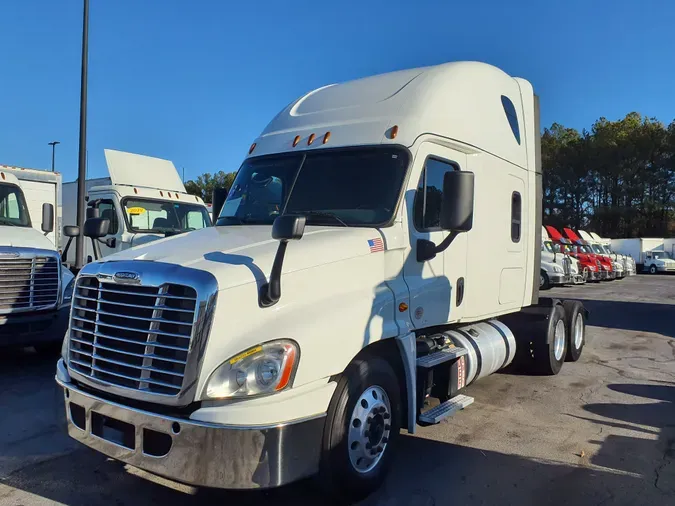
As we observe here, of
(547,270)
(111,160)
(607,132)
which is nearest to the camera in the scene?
(111,160)

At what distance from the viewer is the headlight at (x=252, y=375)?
3.29 meters

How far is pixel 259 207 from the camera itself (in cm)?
511

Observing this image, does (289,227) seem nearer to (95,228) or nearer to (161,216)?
(95,228)

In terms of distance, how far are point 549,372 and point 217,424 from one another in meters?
5.78

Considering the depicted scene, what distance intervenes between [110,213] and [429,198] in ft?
29.1

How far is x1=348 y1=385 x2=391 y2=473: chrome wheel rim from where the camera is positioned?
383cm

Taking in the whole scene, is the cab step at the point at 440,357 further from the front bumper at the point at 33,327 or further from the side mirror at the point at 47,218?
the side mirror at the point at 47,218

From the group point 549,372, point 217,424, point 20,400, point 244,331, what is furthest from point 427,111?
point 20,400

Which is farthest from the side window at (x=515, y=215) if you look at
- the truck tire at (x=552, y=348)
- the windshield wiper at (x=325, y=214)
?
the windshield wiper at (x=325, y=214)

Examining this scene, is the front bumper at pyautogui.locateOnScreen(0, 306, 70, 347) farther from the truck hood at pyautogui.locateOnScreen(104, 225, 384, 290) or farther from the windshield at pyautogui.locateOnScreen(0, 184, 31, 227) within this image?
the truck hood at pyautogui.locateOnScreen(104, 225, 384, 290)

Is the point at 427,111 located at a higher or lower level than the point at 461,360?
higher

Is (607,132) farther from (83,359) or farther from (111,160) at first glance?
(83,359)

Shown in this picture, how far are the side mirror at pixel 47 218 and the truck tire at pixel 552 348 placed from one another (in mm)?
7683

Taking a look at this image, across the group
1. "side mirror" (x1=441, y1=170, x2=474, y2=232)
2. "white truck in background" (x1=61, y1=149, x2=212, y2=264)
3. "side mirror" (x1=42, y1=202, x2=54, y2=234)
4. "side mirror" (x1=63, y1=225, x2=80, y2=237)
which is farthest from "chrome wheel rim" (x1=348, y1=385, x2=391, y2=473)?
"white truck in background" (x1=61, y1=149, x2=212, y2=264)
